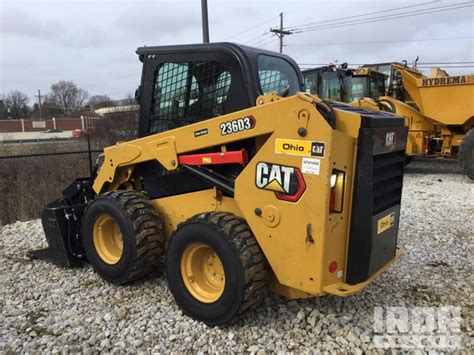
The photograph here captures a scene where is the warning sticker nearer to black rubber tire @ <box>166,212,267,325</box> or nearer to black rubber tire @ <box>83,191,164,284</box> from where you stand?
black rubber tire @ <box>166,212,267,325</box>

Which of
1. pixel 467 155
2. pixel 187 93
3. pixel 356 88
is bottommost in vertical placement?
pixel 467 155

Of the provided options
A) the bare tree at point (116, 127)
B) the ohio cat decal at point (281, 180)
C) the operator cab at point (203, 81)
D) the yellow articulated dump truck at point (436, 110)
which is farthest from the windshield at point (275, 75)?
the bare tree at point (116, 127)

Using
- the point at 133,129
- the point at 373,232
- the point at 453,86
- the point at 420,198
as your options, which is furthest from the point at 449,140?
the point at 133,129

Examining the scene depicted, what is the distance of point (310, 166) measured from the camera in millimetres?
2936

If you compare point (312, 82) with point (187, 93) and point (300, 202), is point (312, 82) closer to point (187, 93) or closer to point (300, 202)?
point (187, 93)

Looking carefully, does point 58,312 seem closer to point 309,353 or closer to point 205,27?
point 309,353

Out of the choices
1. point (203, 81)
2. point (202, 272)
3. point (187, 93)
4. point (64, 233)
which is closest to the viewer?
point (202, 272)

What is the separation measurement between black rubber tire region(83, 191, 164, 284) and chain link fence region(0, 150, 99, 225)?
7355mm

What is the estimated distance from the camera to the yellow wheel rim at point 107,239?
4387mm

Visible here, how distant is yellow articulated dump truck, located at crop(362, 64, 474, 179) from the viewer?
9.85 metres

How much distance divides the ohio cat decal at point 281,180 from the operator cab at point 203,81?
0.68 m
